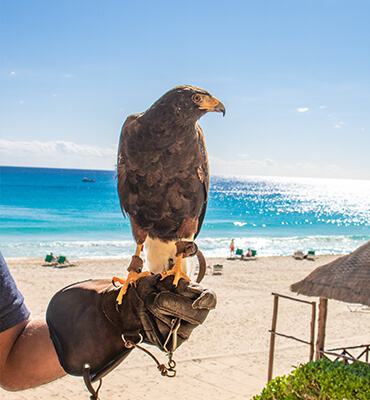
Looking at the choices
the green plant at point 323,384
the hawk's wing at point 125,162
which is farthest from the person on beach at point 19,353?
the green plant at point 323,384

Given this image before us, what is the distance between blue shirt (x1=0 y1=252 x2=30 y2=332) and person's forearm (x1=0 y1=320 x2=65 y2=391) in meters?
0.12

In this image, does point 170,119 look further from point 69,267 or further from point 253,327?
point 69,267

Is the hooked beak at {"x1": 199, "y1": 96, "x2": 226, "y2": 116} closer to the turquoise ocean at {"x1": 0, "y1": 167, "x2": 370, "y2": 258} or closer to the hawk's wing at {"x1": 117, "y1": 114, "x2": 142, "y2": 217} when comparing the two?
the hawk's wing at {"x1": 117, "y1": 114, "x2": 142, "y2": 217}

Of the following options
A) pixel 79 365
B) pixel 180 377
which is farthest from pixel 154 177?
pixel 180 377

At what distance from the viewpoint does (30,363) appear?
205 centimetres

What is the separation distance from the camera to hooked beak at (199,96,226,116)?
2.44 m

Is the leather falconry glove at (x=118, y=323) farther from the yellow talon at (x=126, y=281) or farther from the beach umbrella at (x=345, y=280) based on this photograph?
the beach umbrella at (x=345, y=280)

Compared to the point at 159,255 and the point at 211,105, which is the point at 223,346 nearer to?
the point at 159,255

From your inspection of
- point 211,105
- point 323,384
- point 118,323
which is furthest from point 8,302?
point 323,384

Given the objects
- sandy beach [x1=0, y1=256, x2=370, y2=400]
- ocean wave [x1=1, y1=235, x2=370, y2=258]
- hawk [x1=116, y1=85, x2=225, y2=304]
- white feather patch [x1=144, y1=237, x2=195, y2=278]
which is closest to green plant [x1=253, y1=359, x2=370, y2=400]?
white feather patch [x1=144, y1=237, x2=195, y2=278]

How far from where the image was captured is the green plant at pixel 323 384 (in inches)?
167

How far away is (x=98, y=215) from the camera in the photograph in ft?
169

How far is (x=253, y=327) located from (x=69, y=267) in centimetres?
1211

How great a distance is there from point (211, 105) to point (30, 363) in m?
1.73
